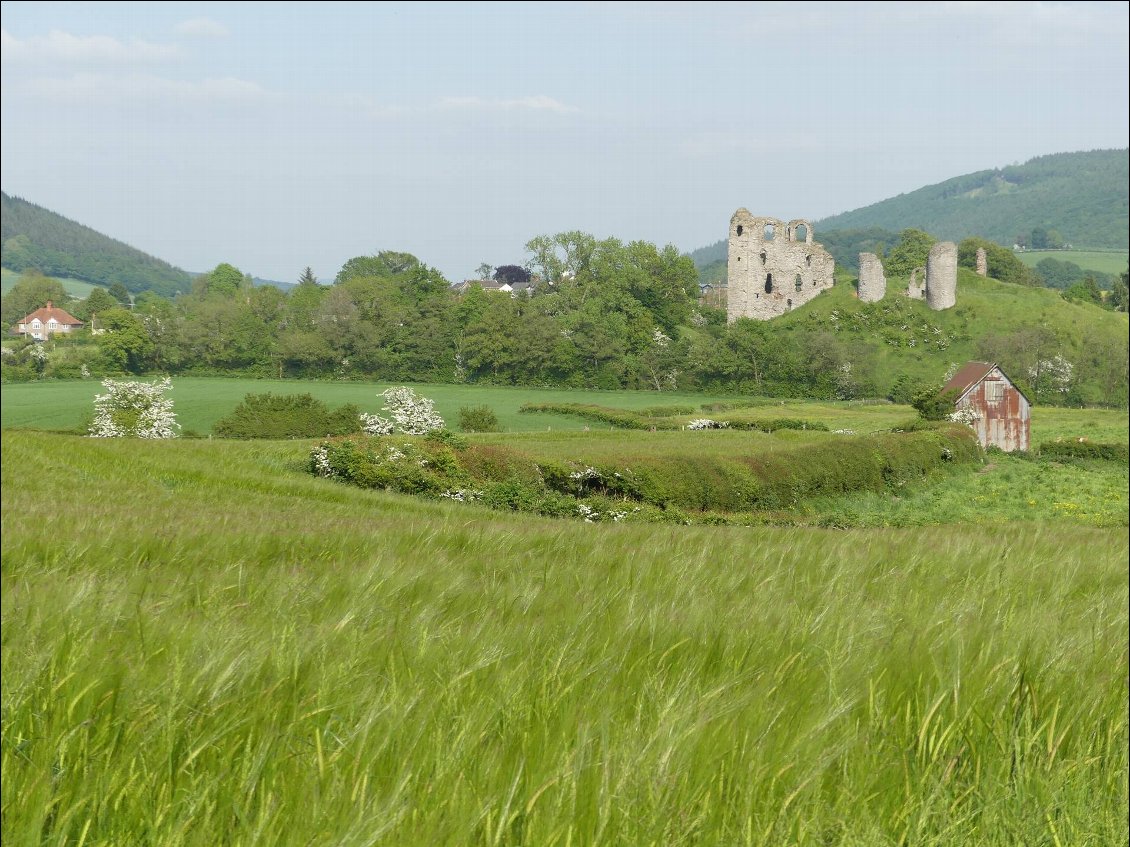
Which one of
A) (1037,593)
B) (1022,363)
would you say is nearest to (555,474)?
(1037,593)

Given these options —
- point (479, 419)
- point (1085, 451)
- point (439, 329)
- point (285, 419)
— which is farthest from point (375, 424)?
point (1085, 451)

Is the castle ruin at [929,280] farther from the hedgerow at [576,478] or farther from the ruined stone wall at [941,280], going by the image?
the hedgerow at [576,478]

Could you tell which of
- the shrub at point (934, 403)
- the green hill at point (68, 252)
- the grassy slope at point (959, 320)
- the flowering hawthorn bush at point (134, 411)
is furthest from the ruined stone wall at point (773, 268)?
the green hill at point (68, 252)

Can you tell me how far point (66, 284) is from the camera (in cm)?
2194

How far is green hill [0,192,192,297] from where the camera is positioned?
2192 cm

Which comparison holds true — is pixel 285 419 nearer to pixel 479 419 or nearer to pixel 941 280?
pixel 479 419

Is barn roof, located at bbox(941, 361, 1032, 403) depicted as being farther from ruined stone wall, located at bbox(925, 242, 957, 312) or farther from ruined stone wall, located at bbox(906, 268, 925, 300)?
ruined stone wall, located at bbox(925, 242, 957, 312)

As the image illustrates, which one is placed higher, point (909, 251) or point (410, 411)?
point (909, 251)

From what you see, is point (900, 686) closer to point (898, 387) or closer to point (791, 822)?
point (791, 822)

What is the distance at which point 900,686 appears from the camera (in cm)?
256

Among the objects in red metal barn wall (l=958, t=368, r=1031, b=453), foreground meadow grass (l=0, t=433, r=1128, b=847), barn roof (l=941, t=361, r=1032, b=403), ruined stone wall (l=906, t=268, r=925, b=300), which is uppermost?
ruined stone wall (l=906, t=268, r=925, b=300)

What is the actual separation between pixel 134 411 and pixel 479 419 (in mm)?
6112

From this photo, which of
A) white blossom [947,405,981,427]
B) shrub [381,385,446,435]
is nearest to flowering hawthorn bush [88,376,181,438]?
shrub [381,385,446,435]

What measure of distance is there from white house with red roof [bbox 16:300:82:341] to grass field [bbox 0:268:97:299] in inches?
21.2
